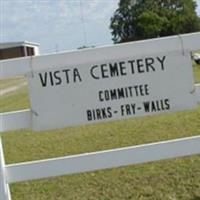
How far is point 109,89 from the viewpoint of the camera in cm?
321

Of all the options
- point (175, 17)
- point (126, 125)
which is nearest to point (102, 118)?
point (126, 125)

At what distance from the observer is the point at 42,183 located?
507cm

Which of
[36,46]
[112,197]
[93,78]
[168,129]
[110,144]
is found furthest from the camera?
[36,46]

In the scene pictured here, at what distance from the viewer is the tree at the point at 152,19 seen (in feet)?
258

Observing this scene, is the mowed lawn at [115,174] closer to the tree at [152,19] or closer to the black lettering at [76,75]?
the black lettering at [76,75]

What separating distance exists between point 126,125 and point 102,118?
15.8 feet

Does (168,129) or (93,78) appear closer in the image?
(93,78)

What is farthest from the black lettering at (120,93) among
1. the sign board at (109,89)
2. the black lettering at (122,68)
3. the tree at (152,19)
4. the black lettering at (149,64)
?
the tree at (152,19)

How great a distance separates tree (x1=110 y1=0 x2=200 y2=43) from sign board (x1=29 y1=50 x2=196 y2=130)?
74.6m

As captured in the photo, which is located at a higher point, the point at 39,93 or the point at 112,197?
the point at 39,93

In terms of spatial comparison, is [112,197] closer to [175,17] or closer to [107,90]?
[107,90]

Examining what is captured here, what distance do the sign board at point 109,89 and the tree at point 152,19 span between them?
2935 inches

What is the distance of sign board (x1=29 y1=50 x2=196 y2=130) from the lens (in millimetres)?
3188

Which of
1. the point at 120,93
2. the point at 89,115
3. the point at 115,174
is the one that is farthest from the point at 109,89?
the point at 115,174
